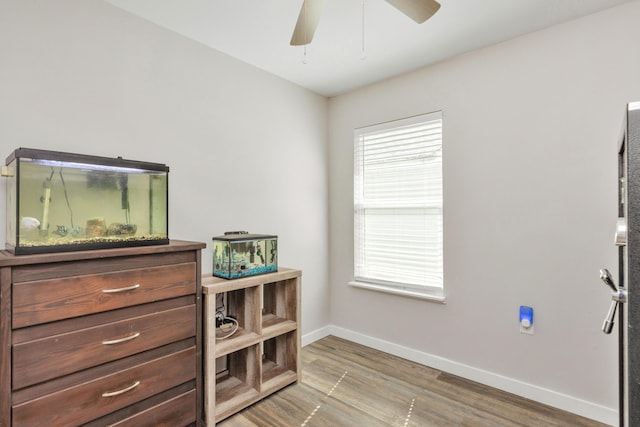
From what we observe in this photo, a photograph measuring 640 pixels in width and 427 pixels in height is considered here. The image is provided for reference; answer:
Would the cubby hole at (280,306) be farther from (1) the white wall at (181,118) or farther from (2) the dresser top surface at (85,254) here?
(2) the dresser top surface at (85,254)

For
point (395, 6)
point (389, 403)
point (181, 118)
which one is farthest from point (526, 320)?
point (181, 118)

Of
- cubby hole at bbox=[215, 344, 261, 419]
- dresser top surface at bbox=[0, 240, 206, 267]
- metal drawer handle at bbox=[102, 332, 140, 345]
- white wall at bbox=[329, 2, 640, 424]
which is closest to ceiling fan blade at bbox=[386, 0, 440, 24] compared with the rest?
white wall at bbox=[329, 2, 640, 424]

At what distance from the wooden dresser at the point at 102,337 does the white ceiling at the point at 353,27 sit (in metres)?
1.39

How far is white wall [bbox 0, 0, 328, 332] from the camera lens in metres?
1.68

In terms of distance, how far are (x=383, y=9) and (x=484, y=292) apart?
199 centimetres

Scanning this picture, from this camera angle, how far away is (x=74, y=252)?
142cm

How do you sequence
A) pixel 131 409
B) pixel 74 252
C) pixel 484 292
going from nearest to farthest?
pixel 74 252, pixel 131 409, pixel 484 292

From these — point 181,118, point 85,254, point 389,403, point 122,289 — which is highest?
point 181,118

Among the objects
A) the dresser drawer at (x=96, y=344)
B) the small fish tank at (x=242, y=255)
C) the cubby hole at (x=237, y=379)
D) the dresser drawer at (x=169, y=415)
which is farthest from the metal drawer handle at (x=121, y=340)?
the cubby hole at (x=237, y=379)

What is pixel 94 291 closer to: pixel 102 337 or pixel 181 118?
pixel 102 337

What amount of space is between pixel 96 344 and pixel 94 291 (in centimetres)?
24

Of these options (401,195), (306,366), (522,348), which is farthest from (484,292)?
(306,366)

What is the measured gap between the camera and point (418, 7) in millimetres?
1432

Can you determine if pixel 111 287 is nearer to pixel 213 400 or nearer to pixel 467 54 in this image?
pixel 213 400
